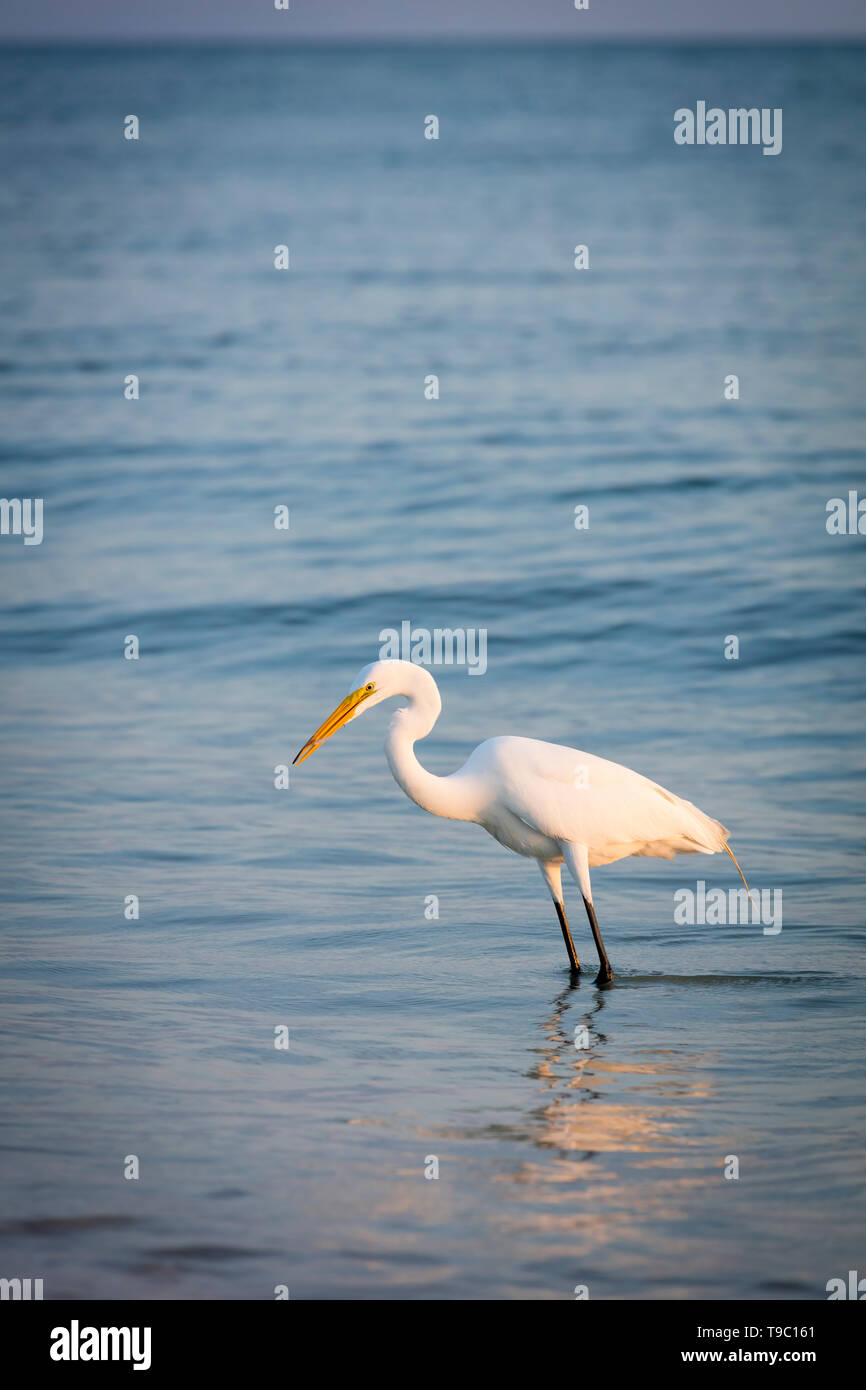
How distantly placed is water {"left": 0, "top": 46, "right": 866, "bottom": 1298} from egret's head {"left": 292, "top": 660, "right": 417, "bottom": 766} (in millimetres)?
993

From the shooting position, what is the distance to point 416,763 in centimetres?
783

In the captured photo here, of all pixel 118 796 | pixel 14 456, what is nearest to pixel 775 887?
pixel 118 796

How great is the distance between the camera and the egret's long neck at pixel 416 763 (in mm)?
7805

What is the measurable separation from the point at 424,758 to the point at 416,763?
318 cm

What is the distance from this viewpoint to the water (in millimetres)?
5340
